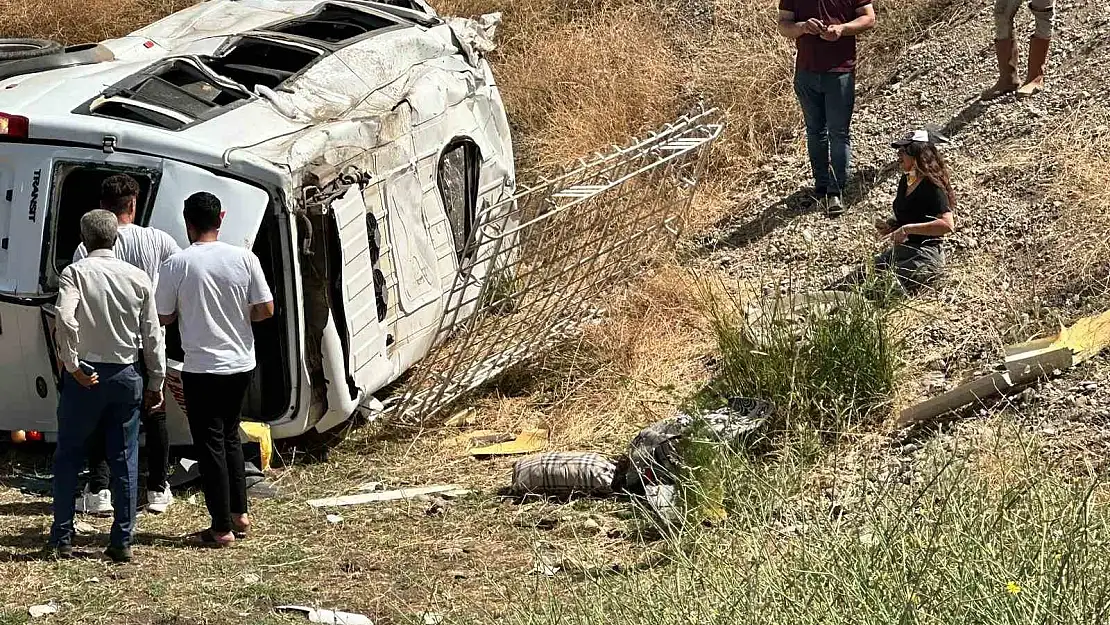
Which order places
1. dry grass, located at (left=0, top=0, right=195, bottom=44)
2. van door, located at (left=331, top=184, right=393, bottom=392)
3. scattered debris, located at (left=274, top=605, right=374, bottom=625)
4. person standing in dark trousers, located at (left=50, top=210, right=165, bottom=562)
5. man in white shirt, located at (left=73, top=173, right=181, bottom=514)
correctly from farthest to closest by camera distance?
dry grass, located at (left=0, top=0, right=195, bottom=44), van door, located at (left=331, top=184, right=393, bottom=392), man in white shirt, located at (left=73, top=173, right=181, bottom=514), person standing in dark trousers, located at (left=50, top=210, right=165, bottom=562), scattered debris, located at (left=274, top=605, right=374, bottom=625)

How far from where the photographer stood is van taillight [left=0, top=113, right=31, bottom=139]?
6418 mm

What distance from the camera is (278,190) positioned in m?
6.32

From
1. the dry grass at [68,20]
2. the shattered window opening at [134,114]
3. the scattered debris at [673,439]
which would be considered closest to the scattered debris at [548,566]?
the scattered debris at [673,439]

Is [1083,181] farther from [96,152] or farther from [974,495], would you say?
[96,152]

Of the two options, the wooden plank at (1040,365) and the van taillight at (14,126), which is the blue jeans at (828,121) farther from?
the van taillight at (14,126)

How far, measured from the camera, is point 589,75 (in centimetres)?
1195

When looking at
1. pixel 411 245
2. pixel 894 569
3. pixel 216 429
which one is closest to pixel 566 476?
pixel 216 429

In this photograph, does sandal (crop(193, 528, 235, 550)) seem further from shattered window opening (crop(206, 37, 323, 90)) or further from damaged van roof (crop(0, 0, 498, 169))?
shattered window opening (crop(206, 37, 323, 90))

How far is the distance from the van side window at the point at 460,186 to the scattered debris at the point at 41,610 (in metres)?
3.19

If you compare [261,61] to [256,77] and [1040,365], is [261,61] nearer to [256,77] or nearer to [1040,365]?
[256,77]

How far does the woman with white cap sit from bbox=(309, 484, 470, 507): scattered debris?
281 centimetres

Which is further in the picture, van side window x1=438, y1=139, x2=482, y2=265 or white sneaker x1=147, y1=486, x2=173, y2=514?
van side window x1=438, y1=139, x2=482, y2=265

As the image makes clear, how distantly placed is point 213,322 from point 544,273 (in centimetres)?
275

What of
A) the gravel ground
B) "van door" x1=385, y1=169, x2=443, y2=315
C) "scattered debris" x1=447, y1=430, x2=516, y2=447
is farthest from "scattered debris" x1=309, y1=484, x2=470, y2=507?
the gravel ground
